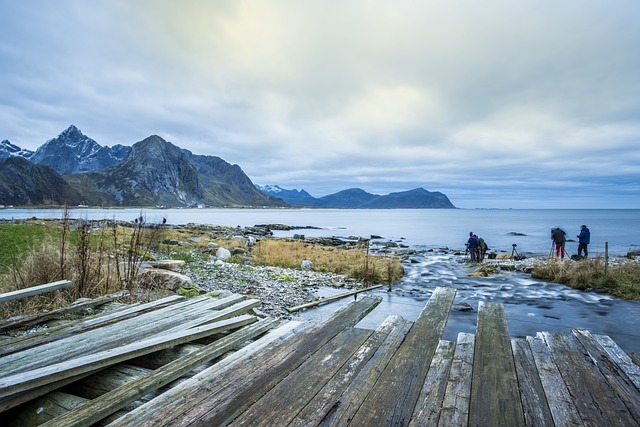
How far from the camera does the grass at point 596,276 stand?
16.2 metres

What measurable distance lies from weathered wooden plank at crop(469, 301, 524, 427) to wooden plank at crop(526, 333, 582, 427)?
249 millimetres

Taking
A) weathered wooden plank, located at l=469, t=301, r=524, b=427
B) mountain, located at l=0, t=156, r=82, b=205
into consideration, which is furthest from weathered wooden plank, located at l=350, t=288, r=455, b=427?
mountain, located at l=0, t=156, r=82, b=205

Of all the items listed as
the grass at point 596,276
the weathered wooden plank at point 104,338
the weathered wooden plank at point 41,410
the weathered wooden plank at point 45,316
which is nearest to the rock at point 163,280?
the weathered wooden plank at point 45,316

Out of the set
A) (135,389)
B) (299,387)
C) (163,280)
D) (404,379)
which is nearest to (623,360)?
(404,379)

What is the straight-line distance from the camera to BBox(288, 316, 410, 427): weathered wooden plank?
8.95 feet

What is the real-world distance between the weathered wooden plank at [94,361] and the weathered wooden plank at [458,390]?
3012mm

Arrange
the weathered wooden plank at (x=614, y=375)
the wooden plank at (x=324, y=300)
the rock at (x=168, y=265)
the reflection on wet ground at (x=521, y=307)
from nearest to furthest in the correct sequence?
the weathered wooden plank at (x=614, y=375) < the wooden plank at (x=324, y=300) < the reflection on wet ground at (x=521, y=307) < the rock at (x=168, y=265)

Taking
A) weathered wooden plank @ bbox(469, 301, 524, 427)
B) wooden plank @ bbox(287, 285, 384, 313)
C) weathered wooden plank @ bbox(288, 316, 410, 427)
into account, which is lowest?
wooden plank @ bbox(287, 285, 384, 313)

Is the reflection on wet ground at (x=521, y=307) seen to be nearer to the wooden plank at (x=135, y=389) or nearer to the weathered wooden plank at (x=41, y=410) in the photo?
the wooden plank at (x=135, y=389)

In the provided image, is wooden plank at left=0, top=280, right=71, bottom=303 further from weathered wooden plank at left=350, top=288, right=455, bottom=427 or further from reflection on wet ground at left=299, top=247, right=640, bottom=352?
reflection on wet ground at left=299, top=247, right=640, bottom=352

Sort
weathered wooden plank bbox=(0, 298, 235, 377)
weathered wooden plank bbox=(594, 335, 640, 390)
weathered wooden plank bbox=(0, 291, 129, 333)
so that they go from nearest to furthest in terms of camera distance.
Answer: weathered wooden plank bbox=(594, 335, 640, 390), weathered wooden plank bbox=(0, 298, 235, 377), weathered wooden plank bbox=(0, 291, 129, 333)

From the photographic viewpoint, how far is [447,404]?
2926mm

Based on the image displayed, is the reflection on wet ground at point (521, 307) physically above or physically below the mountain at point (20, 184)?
below

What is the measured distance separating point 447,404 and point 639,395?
6.09ft
